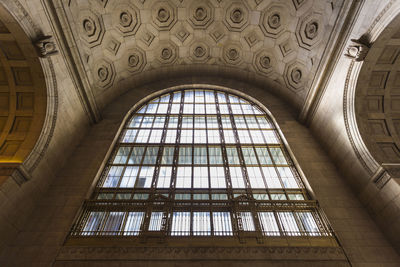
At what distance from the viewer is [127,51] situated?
12922 mm

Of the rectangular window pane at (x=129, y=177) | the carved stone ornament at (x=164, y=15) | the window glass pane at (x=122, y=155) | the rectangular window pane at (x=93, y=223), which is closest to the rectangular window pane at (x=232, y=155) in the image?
the rectangular window pane at (x=129, y=177)

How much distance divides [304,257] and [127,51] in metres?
12.5

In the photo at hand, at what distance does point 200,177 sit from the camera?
9.15m

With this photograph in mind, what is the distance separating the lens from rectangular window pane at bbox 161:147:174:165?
32.7ft

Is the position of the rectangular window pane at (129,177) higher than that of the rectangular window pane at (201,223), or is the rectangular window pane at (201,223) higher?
the rectangular window pane at (129,177)

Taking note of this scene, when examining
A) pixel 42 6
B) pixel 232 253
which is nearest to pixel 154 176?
pixel 232 253

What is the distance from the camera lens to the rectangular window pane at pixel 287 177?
902 cm

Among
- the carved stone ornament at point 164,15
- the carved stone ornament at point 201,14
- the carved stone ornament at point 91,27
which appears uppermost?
the carved stone ornament at point 201,14

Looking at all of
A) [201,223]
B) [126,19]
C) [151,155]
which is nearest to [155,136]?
[151,155]

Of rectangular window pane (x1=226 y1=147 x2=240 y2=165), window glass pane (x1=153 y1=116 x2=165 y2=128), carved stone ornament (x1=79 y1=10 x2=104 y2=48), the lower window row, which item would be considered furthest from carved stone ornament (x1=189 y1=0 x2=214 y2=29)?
the lower window row

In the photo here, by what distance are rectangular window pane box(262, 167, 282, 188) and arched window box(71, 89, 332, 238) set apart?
5cm

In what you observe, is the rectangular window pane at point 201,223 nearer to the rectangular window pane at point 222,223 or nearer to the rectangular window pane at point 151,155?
the rectangular window pane at point 222,223

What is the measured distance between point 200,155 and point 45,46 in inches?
275

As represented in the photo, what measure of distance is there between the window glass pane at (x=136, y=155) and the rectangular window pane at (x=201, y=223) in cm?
379
